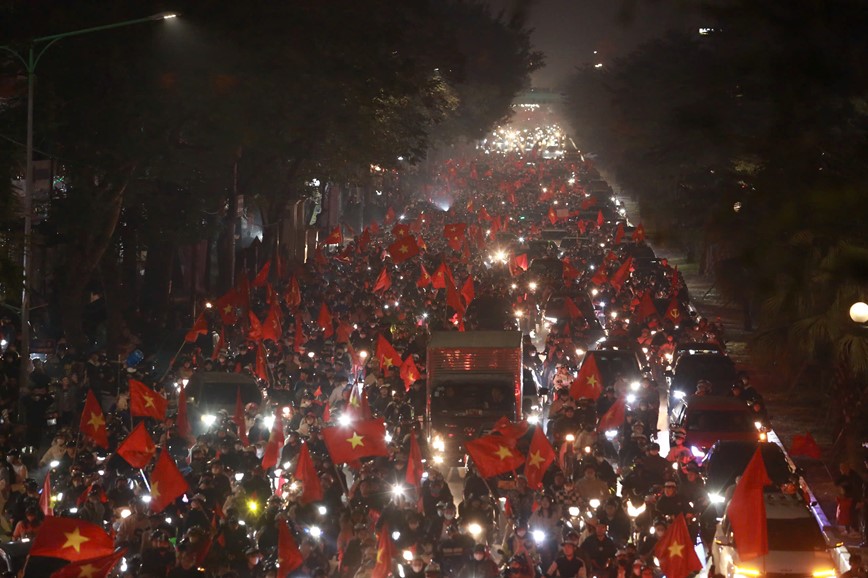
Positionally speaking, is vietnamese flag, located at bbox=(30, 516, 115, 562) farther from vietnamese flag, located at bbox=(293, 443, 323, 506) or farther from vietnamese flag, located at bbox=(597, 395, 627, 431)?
vietnamese flag, located at bbox=(597, 395, 627, 431)

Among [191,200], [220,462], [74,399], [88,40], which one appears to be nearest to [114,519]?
[220,462]

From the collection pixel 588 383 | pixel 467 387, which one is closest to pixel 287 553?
pixel 467 387

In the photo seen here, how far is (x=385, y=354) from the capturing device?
2380 centimetres

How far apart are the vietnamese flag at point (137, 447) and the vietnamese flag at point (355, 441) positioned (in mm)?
2006

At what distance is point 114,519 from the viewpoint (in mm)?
14508

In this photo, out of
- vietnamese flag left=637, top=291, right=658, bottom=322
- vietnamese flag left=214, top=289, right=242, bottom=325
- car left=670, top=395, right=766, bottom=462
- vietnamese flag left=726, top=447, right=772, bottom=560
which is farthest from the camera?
vietnamese flag left=637, top=291, right=658, bottom=322

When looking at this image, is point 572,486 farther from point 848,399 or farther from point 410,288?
point 410,288

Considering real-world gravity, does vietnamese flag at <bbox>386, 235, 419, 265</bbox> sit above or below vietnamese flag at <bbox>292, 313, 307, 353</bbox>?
above

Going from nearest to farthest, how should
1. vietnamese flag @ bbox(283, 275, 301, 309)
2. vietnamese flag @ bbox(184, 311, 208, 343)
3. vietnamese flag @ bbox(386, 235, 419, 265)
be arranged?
vietnamese flag @ bbox(184, 311, 208, 343) → vietnamese flag @ bbox(283, 275, 301, 309) → vietnamese flag @ bbox(386, 235, 419, 265)

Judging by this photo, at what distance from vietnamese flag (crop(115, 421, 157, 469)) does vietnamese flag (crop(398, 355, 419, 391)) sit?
27.6 ft

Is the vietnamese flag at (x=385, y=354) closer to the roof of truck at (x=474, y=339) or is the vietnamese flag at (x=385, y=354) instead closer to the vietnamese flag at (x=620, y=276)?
the roof of truck at (x=474, y=339)

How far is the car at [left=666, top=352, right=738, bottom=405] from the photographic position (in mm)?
24297

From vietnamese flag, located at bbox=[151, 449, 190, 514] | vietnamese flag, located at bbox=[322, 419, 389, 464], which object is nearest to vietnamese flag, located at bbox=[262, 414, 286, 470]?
vietnamese flag, located at bbox=[322, 419, 389, 464]

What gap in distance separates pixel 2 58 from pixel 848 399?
1518 centimetres
